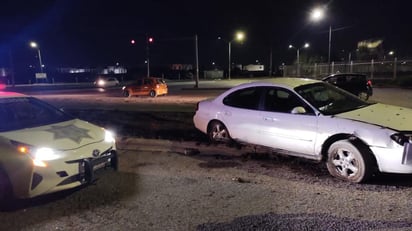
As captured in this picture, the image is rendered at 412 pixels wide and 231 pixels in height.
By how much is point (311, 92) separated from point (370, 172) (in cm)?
178

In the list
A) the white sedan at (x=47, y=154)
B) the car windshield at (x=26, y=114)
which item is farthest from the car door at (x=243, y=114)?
the car windshield at (x=26, y=114)

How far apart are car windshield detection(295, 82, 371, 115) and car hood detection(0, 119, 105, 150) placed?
3.45m

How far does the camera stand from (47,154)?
4766 millimetres

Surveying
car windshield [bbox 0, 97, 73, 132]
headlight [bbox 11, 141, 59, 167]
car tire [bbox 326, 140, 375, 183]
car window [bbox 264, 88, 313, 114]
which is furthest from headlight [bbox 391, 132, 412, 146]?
car windshield [bbox 0, 97, 73, 132]

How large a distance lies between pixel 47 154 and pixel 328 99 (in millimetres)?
4559

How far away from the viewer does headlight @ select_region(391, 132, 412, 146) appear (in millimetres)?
4988

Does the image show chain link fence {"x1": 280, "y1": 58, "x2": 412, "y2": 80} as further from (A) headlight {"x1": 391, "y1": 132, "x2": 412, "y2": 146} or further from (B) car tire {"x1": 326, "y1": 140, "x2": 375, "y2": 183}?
(A) headlight {"x1": 391, "y1": 132, "x2": 412, "y2": 146}

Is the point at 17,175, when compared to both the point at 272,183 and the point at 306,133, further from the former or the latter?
the point at 306,133

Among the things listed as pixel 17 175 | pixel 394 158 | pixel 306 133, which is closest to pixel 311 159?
pixel 306 133

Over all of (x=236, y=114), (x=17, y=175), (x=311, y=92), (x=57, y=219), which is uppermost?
(x=311, y=92)

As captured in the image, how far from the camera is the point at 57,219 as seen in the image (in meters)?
4.45

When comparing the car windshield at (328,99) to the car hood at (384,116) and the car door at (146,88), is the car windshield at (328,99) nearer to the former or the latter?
the car hood at (384,116)

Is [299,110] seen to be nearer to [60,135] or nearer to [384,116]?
[384,116]

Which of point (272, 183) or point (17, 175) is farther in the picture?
point (272, 183)
